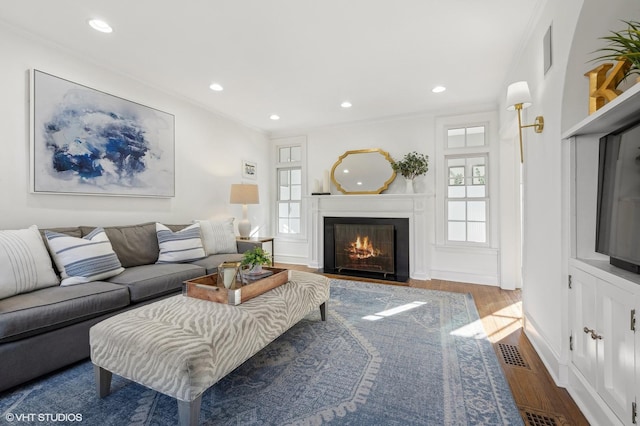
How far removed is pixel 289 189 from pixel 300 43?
10.4ft

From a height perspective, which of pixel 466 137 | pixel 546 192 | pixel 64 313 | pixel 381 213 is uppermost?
pixel 466 137

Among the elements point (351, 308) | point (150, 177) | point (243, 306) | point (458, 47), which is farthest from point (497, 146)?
point (150, 177)

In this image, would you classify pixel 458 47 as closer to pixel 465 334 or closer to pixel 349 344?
pixel 465 334

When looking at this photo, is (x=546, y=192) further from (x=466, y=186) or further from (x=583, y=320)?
(x=466, y=186)

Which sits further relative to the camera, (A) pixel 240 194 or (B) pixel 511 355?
(A) pixel 240 194

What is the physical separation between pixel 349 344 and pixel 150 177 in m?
2.92

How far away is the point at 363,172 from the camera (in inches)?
189

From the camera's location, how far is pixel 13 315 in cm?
164

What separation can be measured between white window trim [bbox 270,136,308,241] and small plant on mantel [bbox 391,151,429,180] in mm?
1758

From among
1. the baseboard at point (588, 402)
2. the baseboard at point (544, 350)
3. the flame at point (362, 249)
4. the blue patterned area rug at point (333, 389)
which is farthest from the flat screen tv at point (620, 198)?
the flame at point (362, 249)

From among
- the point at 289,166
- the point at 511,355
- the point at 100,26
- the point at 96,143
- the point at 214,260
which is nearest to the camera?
the point at 511,355

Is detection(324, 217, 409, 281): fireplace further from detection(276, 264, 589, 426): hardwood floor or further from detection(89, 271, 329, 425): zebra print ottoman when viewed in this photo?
detection(89, 271, 329, 425): zebra print ottoman

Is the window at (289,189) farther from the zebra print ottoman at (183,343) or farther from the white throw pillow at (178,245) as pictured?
the zebra print ottoman at (183,343)

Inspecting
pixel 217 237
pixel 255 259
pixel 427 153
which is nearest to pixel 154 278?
pixel 255 259
